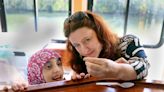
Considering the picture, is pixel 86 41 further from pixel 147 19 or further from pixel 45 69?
pixel 147 19

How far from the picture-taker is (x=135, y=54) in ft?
3.23

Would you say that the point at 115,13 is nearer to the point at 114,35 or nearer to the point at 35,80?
the point at 114,35

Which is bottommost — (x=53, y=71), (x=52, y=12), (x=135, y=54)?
(x=53, y=71)

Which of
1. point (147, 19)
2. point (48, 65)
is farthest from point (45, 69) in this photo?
point (147, 19)

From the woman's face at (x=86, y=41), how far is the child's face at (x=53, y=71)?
232mm

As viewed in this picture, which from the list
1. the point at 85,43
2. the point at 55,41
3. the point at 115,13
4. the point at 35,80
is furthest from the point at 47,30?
the point at 85,43

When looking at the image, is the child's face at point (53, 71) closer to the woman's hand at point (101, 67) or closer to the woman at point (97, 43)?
the woman at point (97, 43)

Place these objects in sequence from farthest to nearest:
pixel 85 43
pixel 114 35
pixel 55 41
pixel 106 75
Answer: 1. pixel 55 41
2. pixel 114 35
3. pixel 85 43
4. pixel 106 75

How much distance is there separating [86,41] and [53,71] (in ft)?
0.97

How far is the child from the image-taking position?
3.82 feet

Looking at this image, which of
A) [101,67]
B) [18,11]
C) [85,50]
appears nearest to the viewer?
[101,67]

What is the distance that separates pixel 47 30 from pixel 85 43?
1.22 m

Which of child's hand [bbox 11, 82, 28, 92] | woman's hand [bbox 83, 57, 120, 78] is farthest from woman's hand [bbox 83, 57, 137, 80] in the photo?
child's hand [bbox 11, 82, 28, 92]

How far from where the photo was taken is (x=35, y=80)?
118 cm
